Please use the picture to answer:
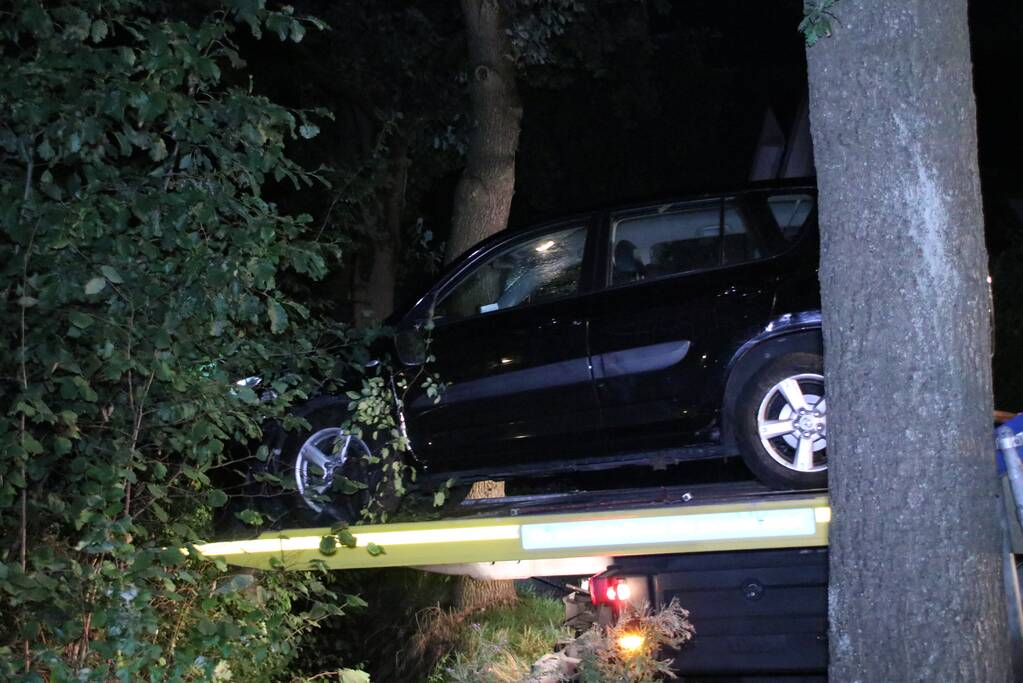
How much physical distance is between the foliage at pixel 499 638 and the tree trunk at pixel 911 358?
2.39 m

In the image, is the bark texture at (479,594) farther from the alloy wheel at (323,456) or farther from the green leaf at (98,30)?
the green leaf at (98,30)

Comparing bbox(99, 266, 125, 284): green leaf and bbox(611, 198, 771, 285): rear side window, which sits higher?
bbox(611, 198, 771, 285): rear side window

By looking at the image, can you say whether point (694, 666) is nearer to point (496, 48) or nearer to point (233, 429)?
point (233, 429)

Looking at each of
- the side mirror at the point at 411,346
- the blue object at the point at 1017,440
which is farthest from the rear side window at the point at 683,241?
the blue object at the point at 1017,440

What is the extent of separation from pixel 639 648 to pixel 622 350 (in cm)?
133

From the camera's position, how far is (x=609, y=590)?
18.2 ft

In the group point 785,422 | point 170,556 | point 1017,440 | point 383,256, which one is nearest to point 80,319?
point 170,556

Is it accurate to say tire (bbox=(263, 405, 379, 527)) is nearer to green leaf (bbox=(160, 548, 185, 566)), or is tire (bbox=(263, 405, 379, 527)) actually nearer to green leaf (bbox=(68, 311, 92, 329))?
green leaf (bbox=(160, 548, 185, 566))

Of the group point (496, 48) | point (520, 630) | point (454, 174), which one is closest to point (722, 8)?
point (454, 174)

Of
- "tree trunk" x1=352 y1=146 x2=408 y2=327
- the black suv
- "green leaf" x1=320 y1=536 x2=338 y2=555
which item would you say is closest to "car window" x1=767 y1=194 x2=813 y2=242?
the black suv

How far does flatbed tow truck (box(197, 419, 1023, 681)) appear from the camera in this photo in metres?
4.86

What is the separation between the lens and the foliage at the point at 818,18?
394 cm

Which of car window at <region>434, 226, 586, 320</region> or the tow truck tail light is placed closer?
the tow truck tail light

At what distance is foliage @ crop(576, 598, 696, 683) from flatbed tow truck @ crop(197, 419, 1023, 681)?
88mm
